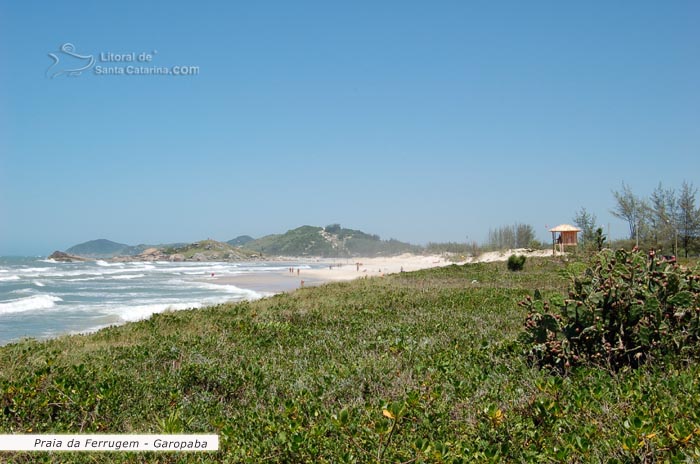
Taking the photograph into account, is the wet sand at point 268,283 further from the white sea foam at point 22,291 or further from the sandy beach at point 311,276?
the white sea foam at point 22,291

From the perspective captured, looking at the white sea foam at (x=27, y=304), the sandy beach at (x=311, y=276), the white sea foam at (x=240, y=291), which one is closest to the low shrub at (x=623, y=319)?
the sandy beach at (x=311, y=276)

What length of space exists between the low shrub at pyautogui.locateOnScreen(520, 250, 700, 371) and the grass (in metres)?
0.34

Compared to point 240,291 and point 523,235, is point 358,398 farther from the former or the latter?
point 523,235

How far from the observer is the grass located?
9.89 ft

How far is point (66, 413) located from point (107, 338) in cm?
603

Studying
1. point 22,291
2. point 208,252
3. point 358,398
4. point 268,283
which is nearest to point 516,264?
point 358,398

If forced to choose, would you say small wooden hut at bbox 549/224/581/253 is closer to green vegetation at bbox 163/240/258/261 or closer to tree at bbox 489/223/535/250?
tree at bbox 489/223/535/250

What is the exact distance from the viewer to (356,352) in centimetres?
664

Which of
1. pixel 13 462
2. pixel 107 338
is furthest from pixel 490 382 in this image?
pixel 107 338

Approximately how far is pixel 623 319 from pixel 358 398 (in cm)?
288

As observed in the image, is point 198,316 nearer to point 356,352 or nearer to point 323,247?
point 356,352

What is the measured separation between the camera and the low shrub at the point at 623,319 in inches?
196

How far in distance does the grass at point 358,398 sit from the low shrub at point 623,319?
34 centimetres

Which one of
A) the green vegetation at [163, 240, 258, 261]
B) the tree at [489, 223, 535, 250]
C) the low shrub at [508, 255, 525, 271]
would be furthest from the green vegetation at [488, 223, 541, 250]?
the green vegetation at [163, 240, 258, 261]
